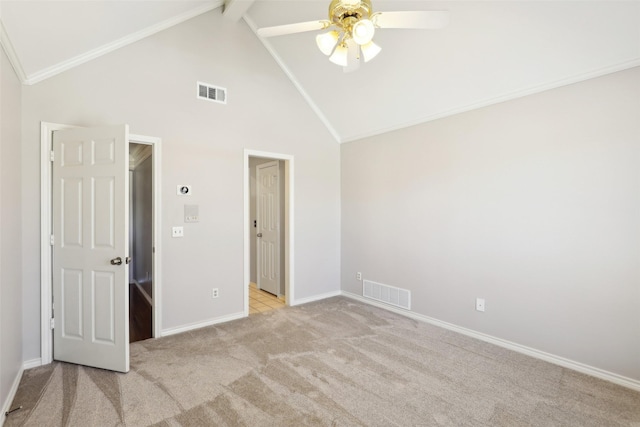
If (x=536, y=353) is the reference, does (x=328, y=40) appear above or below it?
above

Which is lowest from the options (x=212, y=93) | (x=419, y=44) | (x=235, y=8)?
(x=212, y=93)

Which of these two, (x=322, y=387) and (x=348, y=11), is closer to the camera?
(x=348, y=11)

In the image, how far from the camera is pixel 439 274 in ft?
12.0

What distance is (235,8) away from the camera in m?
3.52

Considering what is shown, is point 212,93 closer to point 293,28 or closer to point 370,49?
point 293,28

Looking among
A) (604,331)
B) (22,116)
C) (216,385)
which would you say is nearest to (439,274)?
(604,331)

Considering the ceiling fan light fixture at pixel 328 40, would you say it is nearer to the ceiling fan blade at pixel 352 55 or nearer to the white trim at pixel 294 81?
the ceiling fan blade at pixel 352 55

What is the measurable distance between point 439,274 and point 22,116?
444cm

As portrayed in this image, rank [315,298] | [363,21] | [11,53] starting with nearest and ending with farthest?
[363,21] → [11,53] → [315,298]

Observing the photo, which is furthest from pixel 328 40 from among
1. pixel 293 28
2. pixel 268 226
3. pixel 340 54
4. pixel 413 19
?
pixel 268 226

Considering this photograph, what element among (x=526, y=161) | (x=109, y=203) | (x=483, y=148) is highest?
(x=483, y=148)

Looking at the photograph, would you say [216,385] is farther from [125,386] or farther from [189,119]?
[189,119]

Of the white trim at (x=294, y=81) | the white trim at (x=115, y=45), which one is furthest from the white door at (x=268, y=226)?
the white trim at (x=115, y=45)

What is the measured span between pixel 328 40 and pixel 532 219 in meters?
2.50
